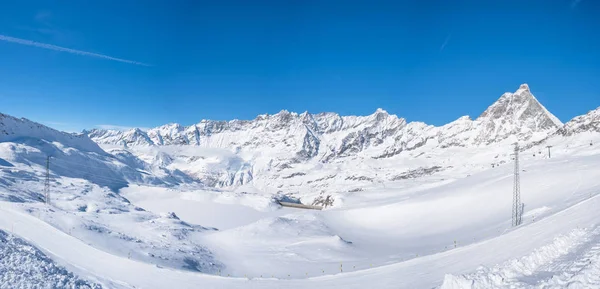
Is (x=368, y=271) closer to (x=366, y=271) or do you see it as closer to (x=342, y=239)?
(x=366, y=271)

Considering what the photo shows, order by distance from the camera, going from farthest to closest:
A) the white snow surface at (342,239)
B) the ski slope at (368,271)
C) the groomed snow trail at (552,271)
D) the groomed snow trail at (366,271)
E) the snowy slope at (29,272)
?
the ski slope at (368,271) < the groomed snow trail at (366,271) < the white snow surface at (342,239) < the snowy slope at (29,272) < the groomed snow trail at (552,271)

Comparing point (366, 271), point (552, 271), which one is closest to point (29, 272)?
point (366, 271)

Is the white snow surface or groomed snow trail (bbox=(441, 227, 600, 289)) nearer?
groomed snow trail (bbox=(441, 227, 600, 289))

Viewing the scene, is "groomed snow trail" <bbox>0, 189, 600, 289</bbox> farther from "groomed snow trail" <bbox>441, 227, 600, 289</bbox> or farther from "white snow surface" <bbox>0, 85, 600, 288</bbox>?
"groomed snow trail" <bbox>441, 227, 600, 289</bbox>

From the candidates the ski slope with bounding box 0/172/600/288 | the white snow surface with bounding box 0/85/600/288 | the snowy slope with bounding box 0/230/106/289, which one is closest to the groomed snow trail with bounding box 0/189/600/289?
the ski slope with bounding box 0/172/600/288

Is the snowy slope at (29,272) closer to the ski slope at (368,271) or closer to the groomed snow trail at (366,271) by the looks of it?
the groomed snow trail at (366,271)

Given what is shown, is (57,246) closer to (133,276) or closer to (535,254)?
(133,276)

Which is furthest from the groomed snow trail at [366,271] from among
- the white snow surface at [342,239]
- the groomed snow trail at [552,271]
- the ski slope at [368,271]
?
the groomed snow trail at [552,271]

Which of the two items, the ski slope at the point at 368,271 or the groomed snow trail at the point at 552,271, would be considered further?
the ski slope at the point at 368,271

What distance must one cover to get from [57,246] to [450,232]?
6270 centimetres

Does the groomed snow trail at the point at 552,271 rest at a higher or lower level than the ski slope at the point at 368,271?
higher

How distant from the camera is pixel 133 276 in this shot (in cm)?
3716

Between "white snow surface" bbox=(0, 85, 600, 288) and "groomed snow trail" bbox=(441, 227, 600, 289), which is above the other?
"groomed snow trail" bbox=(441, 227, 600, 289)

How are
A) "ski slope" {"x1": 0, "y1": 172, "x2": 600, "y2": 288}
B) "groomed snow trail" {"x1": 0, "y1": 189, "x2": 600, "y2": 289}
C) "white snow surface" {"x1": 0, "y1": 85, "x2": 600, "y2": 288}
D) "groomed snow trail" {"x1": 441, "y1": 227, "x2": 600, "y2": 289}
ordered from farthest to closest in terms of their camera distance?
"ski slope" {"x1": 0, "y1": 172, "x2": 600, "y2": 288} → "groomed snow trail" {"x1": 0, "y1": 189, "x2": 600, "y2": 289} → "white snow surface" {"x1": 0, "y1": 85, "x2": 600, "y2": 288} → "groomed snow trail" {"x1": 441, "y1": 227, "x2": 600, "y2": 289}
